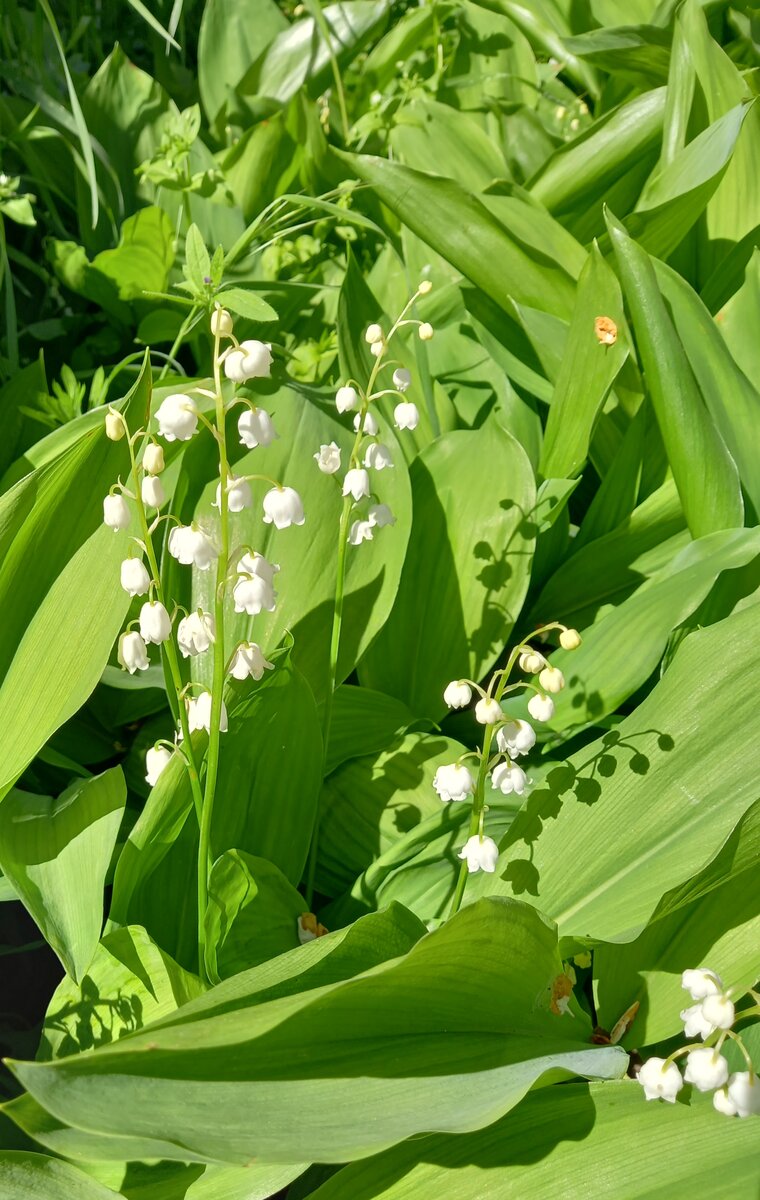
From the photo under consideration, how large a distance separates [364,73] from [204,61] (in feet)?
1.14

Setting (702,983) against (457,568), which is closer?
(702,983)

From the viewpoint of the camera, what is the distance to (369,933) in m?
0.89

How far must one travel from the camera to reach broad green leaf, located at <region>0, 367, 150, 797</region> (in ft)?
3.41

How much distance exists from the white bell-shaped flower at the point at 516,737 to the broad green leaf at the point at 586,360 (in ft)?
1.85

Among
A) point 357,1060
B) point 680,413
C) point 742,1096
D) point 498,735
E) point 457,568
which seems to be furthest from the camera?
point 457,568

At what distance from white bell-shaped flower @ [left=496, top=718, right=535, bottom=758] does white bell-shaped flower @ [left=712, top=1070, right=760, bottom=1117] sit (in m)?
0.29

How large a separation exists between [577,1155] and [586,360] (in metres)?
0.94

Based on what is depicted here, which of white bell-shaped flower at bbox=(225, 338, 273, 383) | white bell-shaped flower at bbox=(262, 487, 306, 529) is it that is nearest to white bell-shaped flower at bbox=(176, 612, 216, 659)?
white bell-shaped flower at bbox=(262, 487, 306, 529)

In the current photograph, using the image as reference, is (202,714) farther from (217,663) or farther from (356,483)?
(356,483)

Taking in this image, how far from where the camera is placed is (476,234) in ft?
5.06

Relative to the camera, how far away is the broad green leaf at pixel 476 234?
150 centimetres

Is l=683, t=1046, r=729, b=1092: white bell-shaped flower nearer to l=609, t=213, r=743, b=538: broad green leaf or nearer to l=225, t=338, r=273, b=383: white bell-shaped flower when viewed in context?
l=225, t=338, r=273, b=383: white bell-shaped flower

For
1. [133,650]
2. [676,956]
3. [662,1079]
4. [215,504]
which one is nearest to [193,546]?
[215,504]

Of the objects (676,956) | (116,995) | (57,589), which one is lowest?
(676,956)
